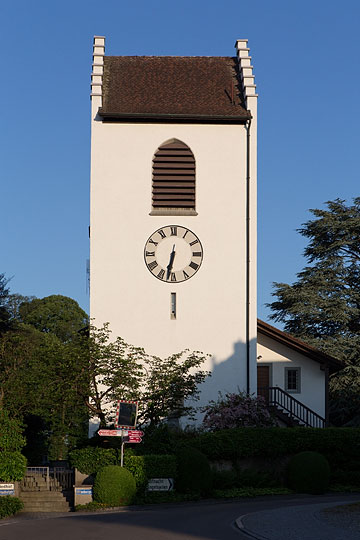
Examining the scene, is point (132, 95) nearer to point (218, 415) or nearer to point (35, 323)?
point (218, 415)

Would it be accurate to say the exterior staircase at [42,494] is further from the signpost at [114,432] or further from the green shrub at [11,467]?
the signpost at [114,432]

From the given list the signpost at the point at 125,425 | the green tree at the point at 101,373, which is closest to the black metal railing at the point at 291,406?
the green tree at the point at 101,373

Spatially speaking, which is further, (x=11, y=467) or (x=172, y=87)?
(x=172, y=87)

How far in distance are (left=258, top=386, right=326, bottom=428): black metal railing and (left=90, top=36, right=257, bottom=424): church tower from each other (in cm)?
211

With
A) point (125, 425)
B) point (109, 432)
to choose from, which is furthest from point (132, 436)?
point (109, 432)

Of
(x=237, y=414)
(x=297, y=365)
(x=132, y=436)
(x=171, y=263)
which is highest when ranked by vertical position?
(x=171, y=263)

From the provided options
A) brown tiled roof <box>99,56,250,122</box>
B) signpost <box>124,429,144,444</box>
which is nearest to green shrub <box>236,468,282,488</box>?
signpost <box>124,429,144,444</box>

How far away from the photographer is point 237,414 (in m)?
33.3

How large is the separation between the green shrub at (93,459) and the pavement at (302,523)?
20.8 feet

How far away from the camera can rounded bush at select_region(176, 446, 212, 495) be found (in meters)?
28.3

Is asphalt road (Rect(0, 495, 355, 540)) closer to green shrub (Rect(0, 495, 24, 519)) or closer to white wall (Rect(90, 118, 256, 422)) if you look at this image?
green shrub (Rect(0, 495, 24, 519))

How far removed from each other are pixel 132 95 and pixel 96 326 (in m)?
10.7

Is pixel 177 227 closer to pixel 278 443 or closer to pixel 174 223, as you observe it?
pixel 174 223

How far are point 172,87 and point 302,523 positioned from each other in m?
23.8
